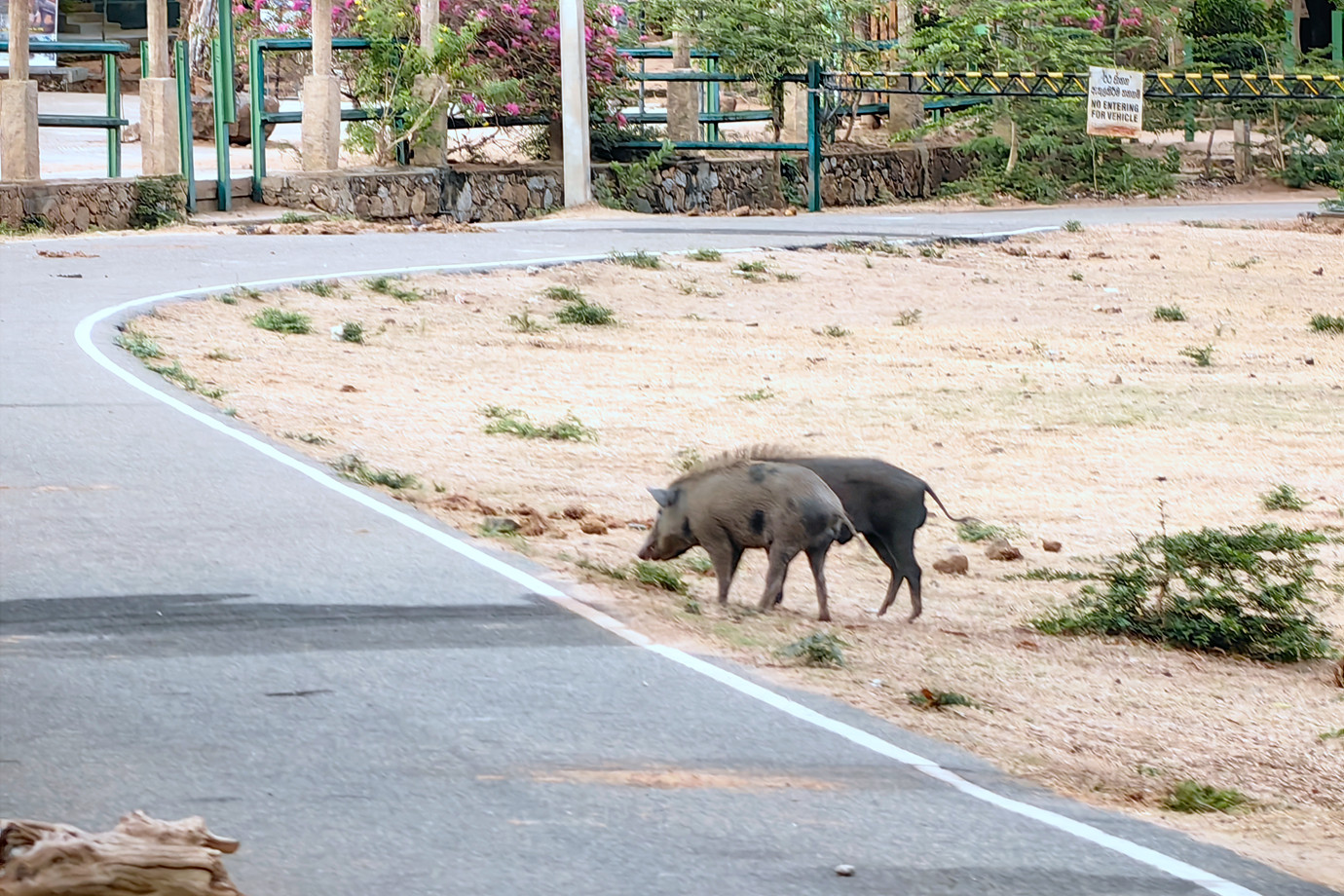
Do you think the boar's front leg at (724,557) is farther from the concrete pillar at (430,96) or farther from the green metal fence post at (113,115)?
the concrete pillar at (430,96)

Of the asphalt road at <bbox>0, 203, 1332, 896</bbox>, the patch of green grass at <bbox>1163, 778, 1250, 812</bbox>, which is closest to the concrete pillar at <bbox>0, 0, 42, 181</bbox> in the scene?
the asphalt road at <bbox>0, 203, 1332, 896</bbox>

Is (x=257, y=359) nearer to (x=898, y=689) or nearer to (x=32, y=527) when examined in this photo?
(x=32, y=527)

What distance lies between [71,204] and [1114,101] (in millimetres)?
15260

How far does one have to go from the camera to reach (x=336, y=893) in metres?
4.25

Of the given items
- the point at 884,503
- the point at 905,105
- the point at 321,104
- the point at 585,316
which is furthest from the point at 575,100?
the point at 884,503

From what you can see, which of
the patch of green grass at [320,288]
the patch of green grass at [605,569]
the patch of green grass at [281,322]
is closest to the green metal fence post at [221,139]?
the patch of green grass at [320,288]

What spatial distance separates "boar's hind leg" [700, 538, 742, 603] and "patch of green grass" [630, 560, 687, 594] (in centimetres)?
20

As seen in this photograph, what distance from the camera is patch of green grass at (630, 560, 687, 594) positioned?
7844 mm

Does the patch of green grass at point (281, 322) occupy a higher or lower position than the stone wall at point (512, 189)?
lower

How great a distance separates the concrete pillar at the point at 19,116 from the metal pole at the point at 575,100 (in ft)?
25.9

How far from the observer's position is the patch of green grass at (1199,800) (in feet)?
17.7

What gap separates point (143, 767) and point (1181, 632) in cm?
466

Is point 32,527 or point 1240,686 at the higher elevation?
point 32,527

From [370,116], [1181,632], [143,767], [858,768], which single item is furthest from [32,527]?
[370,116]
